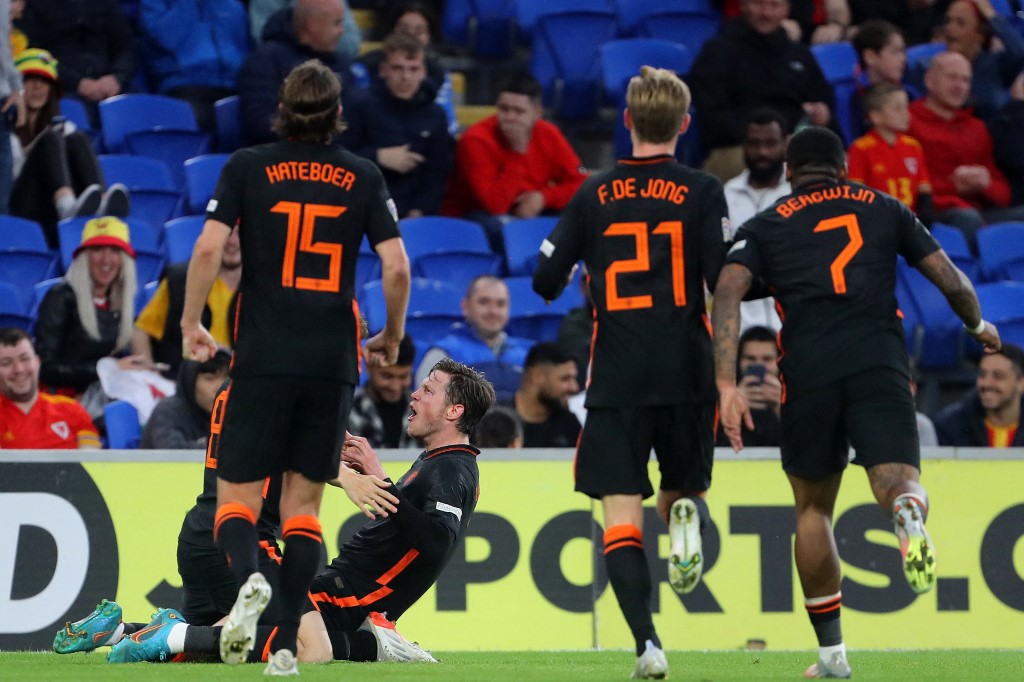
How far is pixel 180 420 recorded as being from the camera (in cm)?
911

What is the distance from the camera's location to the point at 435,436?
7094mm

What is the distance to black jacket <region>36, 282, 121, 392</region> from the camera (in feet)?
33.0

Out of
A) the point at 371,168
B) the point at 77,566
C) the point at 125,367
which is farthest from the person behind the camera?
the point at 125,367

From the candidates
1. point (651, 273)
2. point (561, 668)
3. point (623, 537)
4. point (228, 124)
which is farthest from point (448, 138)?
point (623, 537)

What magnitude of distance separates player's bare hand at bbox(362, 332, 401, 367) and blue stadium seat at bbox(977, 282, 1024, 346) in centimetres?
690

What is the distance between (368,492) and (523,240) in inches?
219

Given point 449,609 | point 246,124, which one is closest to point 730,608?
point 449,609

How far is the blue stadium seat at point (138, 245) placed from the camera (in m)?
11.2

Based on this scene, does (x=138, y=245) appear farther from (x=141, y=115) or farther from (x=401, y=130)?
(x=401, y=130)

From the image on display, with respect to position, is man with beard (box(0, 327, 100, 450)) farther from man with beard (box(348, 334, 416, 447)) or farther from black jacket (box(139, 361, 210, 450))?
man with beard (box(348, 334, 416, 447))

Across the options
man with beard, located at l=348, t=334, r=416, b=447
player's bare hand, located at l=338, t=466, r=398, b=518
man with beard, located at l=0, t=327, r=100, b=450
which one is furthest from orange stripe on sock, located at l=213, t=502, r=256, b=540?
man with beard, located at l=348, t=334, r=416, b=447

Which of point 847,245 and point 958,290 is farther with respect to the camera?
point 958,290

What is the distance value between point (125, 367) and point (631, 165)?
4894mm

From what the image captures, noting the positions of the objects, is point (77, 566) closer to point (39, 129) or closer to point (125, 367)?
point (125, 367)
